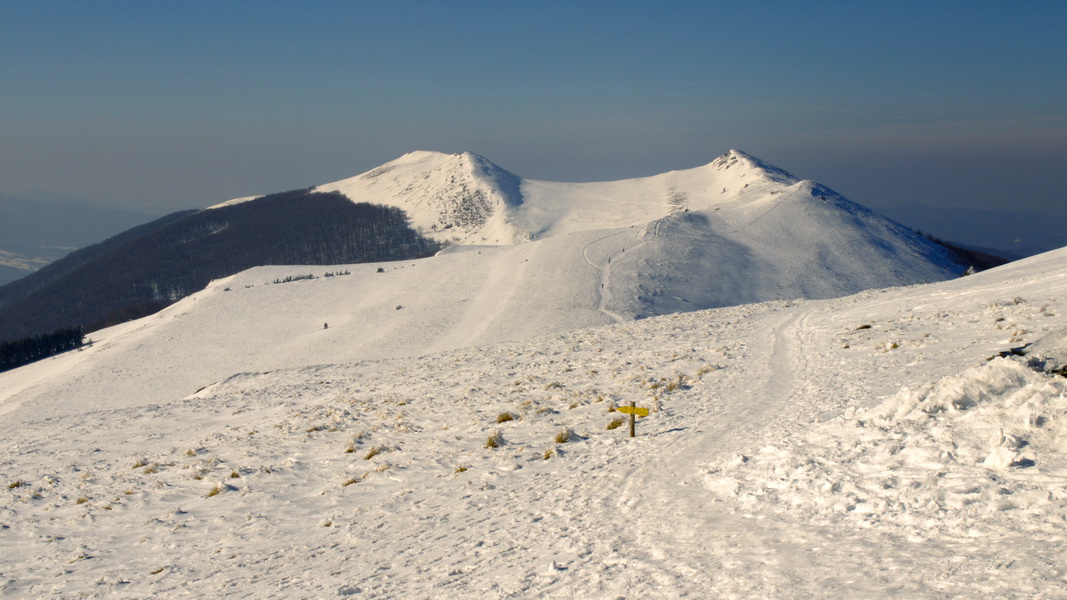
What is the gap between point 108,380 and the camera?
4828 cm

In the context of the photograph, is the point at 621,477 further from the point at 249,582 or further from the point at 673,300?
the point at 673,300

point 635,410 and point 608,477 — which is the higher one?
point 635,410

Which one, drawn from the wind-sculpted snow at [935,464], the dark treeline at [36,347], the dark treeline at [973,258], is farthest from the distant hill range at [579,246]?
the wind-sculpted snow at [935,464]

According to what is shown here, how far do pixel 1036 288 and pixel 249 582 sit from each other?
2850 cm

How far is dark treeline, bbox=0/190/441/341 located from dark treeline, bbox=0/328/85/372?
Answer: 66261 millimetres

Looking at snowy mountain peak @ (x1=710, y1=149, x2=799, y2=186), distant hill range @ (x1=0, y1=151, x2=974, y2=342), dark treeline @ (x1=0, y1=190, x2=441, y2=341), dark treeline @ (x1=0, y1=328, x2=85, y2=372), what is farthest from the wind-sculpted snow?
dark treeline @ (x1=0, y1=190, x2=441, y2=341)

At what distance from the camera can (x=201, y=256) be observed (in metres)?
173

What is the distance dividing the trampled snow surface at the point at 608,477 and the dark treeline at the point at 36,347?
179 ft

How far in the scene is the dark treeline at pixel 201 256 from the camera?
482 ft

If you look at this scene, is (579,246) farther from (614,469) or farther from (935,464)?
(935,464)

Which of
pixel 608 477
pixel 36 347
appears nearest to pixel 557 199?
pixel 36 347

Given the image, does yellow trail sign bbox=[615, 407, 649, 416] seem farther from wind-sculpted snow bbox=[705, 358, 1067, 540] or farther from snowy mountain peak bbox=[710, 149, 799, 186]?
snowy mountain peak bbox=[710, 149, 799, 186]

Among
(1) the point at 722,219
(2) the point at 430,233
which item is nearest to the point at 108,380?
(1) the point at 722,219

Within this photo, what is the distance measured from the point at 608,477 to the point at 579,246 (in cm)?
6794
